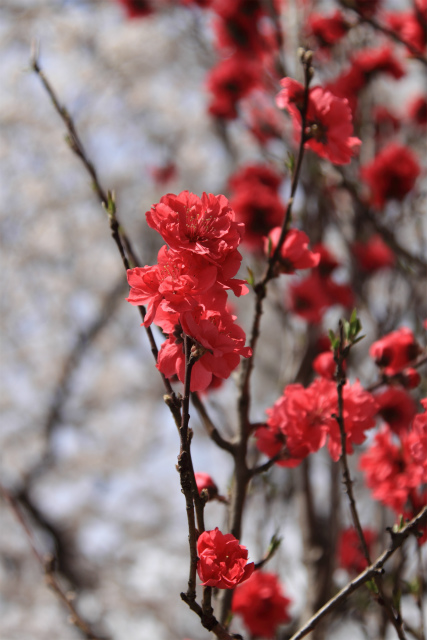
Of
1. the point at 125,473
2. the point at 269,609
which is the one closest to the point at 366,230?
the point at 269,609

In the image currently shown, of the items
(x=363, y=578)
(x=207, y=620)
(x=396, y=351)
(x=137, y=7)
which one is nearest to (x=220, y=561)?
(x=207, y=620)

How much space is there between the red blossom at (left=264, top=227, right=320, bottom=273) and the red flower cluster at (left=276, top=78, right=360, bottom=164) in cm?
16

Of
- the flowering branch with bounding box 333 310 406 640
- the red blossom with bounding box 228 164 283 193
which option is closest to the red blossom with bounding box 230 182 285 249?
the red blossom with bounding box 228 164 283 193

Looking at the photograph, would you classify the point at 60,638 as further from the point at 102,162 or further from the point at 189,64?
the point at 189,64

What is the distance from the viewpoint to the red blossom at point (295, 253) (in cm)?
111

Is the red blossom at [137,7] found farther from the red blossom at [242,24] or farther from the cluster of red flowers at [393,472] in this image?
the cluster of red flowers at [393,472]

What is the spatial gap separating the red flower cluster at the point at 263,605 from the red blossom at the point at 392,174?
167 centimetres

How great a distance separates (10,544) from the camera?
6160 millimetres

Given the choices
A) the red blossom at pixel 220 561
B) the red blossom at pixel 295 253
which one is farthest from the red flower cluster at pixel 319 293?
the red blossom at pixel 220 561

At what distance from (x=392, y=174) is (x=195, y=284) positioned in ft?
6.59

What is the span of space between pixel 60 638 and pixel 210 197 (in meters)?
6.23

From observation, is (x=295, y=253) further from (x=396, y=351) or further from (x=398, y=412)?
(x=398, y=412)

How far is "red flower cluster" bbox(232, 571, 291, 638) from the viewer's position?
157cm

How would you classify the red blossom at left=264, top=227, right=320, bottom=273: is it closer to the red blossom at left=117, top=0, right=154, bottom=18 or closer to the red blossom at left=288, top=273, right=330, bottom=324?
the red blossom at left=288, top=273, right=330, bottom=324
